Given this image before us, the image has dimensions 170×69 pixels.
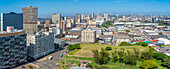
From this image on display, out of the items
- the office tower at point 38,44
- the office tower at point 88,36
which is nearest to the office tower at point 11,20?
the office tower at point 88,36

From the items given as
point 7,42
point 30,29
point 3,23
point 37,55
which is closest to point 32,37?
point 37,55

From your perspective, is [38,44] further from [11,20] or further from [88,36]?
[11,20]

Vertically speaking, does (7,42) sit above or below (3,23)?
below

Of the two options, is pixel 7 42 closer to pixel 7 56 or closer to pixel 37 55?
pixel 7 56

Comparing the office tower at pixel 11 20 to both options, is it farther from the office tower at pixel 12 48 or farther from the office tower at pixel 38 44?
the office tower at pixel 12 48

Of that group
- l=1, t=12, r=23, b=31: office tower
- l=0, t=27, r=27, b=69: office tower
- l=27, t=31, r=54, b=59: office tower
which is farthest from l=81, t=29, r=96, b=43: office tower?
l=0, t=27, r=27, b=69: office tower

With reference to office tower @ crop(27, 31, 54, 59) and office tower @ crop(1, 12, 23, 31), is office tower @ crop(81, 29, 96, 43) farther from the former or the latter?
office tower @ crop(1, 12, 23, 31)
